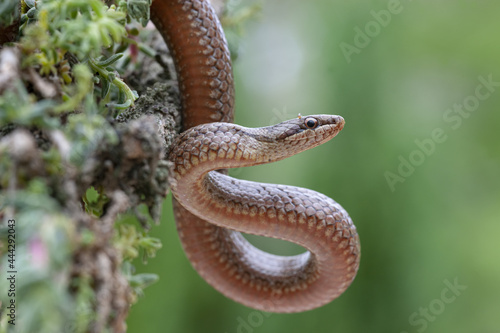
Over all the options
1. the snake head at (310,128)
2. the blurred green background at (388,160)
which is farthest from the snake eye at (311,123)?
the blurred green background at (388,160)

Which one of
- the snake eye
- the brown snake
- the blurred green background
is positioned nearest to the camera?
the brown snake

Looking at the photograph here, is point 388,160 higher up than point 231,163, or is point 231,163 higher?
point 231,163

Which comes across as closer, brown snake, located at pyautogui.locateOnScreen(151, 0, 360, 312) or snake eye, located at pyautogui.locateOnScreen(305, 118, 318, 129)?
brown snake, located at pyautogui.locateOnScreen(151, 0, 360, 312)

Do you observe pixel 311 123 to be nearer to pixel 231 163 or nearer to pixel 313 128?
pixel 313 128

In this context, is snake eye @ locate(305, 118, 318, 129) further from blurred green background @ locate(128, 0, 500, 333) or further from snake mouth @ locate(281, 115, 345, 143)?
blurred green background @ locate(128, 0, 500, 333)

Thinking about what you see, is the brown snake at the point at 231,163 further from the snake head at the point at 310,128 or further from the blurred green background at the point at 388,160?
the blurred green background at the point at 388,160

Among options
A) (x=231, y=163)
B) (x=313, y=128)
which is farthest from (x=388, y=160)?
(x=231, y=163)

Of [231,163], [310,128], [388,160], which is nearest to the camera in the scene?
[231,163]

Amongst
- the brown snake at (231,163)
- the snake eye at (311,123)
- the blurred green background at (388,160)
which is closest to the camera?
the brown snake at (231,163)

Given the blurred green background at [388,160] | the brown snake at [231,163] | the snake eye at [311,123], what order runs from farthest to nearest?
the blurred green background at [388,160] → the snake eye at [311,123] → the brown snake at [231,163]

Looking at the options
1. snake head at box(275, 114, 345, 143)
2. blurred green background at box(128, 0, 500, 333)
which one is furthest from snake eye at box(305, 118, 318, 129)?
blurred green background at box(128, 0, 500, 333)
